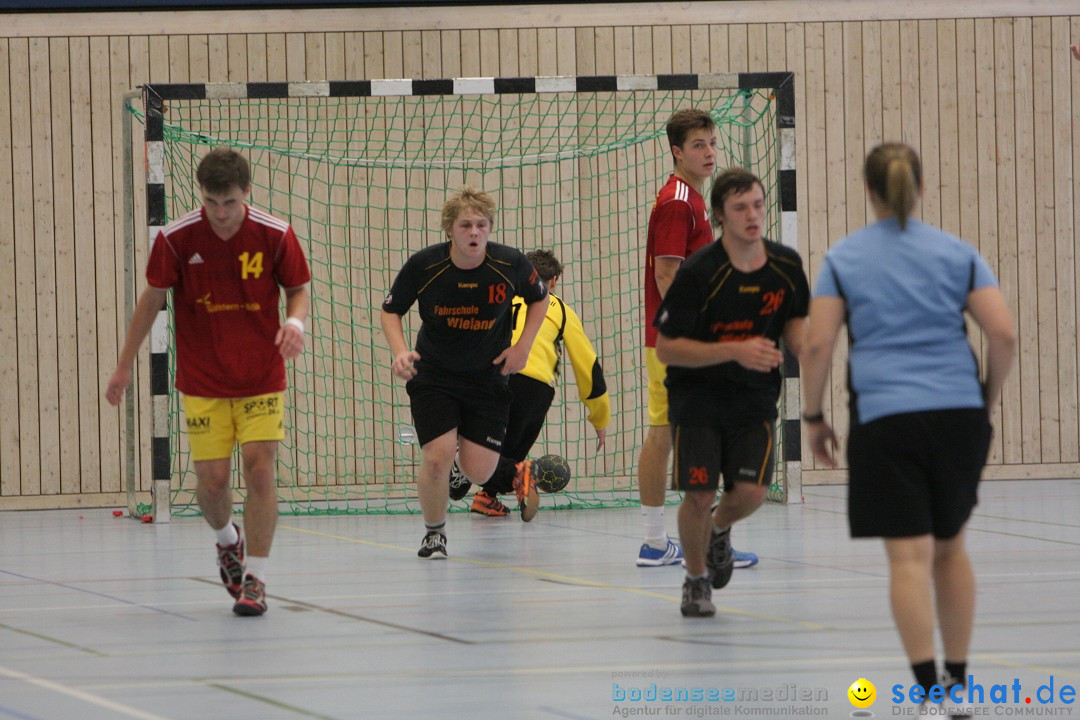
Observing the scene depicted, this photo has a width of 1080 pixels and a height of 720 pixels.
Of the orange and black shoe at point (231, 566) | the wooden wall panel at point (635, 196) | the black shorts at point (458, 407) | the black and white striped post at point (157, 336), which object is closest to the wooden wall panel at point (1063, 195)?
the wooden wall panel at point (635, 196)

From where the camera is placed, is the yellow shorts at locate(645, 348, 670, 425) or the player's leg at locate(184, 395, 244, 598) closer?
the player's leg at locate(184, 395, 244, 598)

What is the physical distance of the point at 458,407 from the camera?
6855 millimetres

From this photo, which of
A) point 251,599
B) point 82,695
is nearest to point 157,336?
point 251,599

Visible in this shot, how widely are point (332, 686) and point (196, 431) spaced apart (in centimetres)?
163

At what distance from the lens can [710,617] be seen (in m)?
4.99

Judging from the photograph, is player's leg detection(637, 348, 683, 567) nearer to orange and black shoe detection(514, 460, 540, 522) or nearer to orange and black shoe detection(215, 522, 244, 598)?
orange and black shoe detection(215, 522, 244, 598)

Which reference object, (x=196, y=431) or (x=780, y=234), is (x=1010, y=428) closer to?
(x=780, y=234)

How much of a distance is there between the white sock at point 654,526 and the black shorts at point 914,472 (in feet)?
9.83

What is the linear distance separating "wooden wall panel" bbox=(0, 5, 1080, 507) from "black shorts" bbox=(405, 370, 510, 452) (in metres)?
4.11

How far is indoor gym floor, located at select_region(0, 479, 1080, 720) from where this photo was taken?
3771 millimetres

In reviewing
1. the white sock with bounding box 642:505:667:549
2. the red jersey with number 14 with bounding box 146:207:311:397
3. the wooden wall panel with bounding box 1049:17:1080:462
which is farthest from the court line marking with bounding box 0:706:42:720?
the wooden wall panel with bounding box 1049:17:1080:462

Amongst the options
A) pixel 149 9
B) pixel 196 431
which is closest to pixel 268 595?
pixel 196 431

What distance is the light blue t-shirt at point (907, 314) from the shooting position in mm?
3387

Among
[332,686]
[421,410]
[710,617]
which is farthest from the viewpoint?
[421,410]
